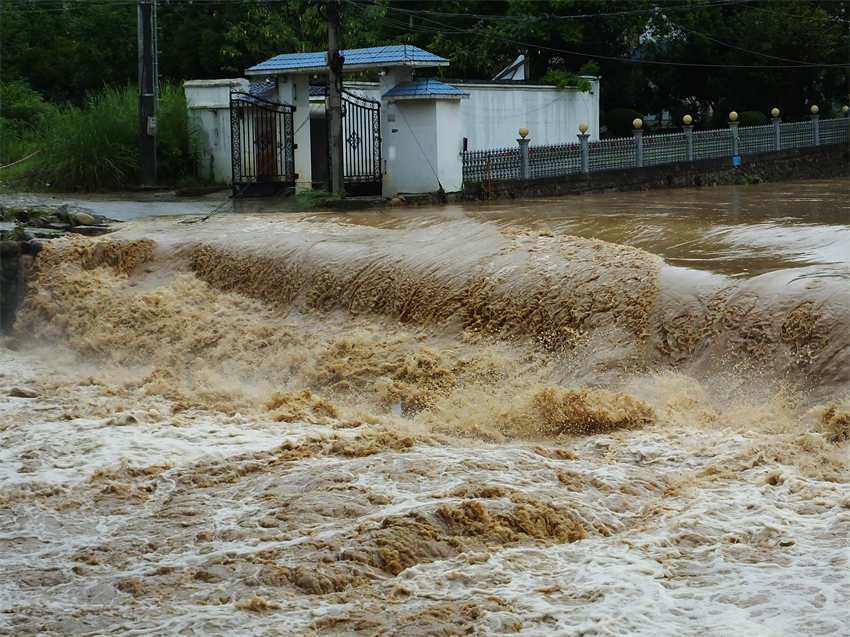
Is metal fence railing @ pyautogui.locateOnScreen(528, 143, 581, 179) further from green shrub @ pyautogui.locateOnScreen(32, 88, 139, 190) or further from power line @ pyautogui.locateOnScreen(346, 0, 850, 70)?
green shrub @ pyautogui.locateOnScreen(32, 88, 139, 190)

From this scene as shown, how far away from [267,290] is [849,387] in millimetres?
6074

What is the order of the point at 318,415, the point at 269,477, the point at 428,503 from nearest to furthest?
the point at 428,503 → the point at 269,477 → the point at 318,415

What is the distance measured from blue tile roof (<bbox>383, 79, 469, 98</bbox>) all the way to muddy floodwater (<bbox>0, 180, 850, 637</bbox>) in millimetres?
4281

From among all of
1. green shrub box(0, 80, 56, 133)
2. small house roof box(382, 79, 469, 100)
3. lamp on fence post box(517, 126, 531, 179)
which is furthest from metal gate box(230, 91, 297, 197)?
green shrub box(0, 80, 56, 133)

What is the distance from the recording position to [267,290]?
11406 mm

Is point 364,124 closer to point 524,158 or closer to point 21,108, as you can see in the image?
point 524,158

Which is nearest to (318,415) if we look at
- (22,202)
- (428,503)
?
(428,503)

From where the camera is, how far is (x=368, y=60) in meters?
17.0

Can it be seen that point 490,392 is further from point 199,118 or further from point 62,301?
point 199,118

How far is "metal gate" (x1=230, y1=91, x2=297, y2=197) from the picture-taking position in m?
17.1

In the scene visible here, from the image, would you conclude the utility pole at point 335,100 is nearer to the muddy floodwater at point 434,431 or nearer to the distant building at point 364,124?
the distant building at point 364,124

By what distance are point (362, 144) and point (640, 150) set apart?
5669mm

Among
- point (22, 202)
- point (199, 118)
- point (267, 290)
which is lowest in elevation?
point (267, 290)

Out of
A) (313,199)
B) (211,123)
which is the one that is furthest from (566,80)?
(313,199)
